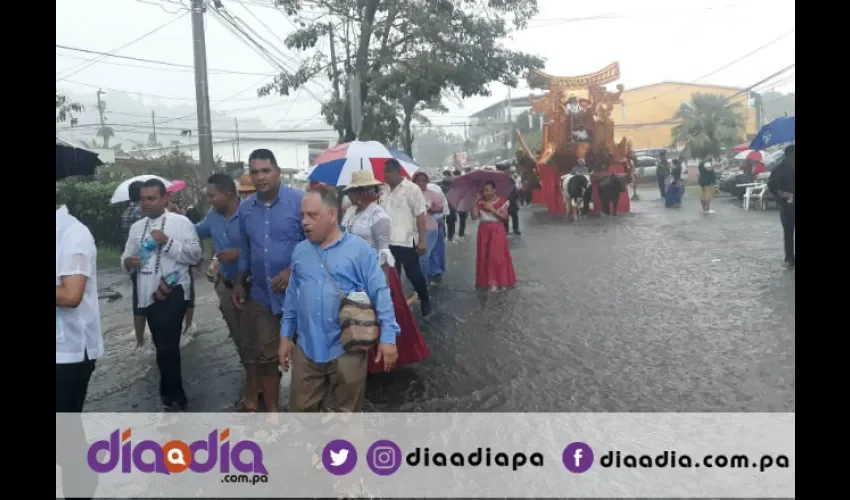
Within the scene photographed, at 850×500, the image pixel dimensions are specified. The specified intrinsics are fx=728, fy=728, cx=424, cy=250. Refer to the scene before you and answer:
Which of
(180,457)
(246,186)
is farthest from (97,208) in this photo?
(180,457)

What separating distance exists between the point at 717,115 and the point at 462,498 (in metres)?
37.8

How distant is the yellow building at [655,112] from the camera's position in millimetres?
40562

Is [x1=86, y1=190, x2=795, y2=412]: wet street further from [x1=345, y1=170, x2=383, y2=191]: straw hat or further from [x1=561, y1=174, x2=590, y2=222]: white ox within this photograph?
[x1=561, y1=174, x2=590, y2=222]: white ox

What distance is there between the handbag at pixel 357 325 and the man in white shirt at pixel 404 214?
342 centimetres

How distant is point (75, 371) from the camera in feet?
10.9

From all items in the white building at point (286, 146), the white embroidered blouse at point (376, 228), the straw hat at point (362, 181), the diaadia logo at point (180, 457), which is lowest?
the diaadia logo at point (180, 457)

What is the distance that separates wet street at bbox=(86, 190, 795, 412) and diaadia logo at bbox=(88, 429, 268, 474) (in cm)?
108

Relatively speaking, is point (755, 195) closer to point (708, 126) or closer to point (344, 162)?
point (344, 162)

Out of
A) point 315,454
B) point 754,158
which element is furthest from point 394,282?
point 754,158

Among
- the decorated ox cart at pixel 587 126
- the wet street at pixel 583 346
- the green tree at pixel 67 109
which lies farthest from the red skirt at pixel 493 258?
the decorated ox cart at pixel 587 126

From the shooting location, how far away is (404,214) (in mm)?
6949

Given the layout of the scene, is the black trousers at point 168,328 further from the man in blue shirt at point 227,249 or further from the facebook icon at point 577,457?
the facebook icon at point 577,457
